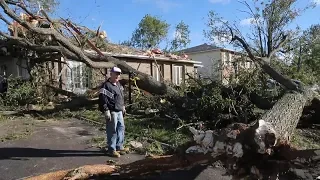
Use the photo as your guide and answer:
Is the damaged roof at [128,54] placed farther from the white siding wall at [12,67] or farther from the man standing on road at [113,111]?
the man standing on road at [113,111]

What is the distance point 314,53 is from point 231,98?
78.2ft

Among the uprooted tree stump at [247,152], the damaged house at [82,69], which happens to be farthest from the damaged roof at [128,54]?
the uprooted tree stump at [247,152]

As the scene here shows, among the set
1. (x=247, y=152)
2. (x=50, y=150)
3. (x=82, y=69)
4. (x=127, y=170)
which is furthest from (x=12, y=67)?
(x=247, y=152)

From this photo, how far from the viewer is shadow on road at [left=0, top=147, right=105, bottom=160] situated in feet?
20.8

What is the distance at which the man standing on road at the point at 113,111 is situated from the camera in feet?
20.4

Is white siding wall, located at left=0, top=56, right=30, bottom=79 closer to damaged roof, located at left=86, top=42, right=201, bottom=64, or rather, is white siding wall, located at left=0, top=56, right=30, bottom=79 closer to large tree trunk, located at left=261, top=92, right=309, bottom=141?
damaged roof, located at left=86, top=42, right=201, bottom=64

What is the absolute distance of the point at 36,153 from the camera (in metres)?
6.48

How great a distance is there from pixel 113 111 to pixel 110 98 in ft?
0.74

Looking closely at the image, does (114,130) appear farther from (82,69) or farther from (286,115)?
(82,69)

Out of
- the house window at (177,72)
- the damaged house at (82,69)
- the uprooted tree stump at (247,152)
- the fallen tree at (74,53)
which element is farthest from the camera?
the house window at (177,72)

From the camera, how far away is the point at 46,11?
528 inches

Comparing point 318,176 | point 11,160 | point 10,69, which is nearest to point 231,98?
point 318,176

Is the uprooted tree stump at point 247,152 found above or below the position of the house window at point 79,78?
below

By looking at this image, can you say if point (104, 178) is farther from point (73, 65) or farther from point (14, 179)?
point (73, 65)
